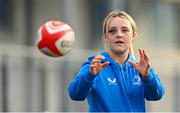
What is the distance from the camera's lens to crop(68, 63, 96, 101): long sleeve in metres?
5.13

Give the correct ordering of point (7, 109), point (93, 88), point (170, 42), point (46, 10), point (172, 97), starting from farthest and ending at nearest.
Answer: point (170, 42) < point (172, 97) < point (46, 10) < point (7, 109) < point (93, 88)

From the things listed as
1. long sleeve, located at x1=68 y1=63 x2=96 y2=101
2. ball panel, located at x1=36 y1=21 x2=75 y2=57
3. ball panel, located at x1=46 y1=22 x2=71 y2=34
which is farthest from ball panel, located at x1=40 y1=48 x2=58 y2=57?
long sleeve, located at x1=68 y1=63 x2=96 y2=101

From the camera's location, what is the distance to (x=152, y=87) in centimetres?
525

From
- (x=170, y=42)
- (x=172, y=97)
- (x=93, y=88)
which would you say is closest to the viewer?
(x=93, y=88)

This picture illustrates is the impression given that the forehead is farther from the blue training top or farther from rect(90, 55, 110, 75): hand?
rect(90, 55, 110, 75): hand

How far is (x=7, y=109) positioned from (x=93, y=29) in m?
3.63

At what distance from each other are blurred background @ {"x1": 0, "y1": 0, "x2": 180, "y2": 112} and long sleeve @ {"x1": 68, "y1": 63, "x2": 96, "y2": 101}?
28.0ft

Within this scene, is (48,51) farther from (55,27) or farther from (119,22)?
(119,22)

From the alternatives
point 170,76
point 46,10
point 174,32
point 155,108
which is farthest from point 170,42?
point 46,10

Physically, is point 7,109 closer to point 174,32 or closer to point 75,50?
point 75,50

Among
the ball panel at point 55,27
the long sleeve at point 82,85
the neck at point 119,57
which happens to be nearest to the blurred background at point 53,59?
the ball panel at point 55,27

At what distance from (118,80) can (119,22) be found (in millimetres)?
416

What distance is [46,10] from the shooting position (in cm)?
1644

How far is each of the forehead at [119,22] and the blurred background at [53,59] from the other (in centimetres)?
846
